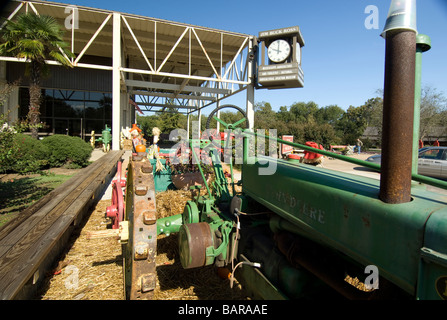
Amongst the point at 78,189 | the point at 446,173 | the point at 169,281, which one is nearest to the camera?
the point at 169,281

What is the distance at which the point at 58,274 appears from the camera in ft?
10.0

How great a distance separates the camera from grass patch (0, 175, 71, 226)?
15.6 ft

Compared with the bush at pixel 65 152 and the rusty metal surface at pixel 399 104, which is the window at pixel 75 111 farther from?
the rusty metal surface at pixel 399 104

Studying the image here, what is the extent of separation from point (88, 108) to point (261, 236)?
2023cm

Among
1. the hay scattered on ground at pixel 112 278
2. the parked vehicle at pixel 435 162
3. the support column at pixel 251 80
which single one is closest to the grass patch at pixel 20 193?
the hay scattered on ground at pixel 112 278

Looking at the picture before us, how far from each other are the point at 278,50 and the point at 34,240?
13298 millimetres

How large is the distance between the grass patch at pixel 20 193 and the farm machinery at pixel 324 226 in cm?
349

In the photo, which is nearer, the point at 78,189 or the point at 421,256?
the point at 421,256

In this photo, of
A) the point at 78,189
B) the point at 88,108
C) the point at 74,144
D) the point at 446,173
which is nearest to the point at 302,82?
the point at 446,173

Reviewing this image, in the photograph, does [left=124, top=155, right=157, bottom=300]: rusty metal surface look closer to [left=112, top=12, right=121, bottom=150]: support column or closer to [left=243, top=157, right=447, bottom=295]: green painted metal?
[left=243, top=157, right=447, bottom=295]: green painted metal

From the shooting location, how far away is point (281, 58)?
1324 centimetres

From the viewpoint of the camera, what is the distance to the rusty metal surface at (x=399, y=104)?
1087 millimetres

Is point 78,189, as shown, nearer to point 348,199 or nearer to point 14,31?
point 348,199

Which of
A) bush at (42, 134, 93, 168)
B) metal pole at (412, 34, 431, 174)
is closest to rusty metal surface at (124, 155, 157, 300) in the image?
metal pole at (412, 34, 431, 174)
